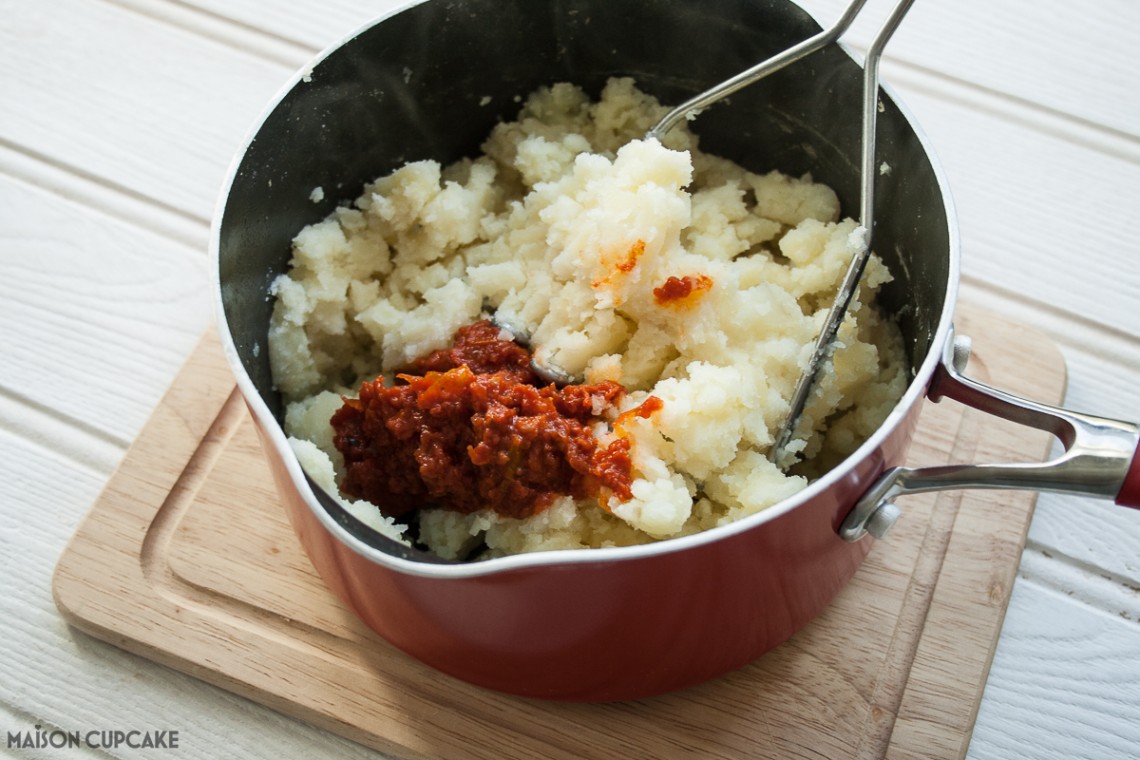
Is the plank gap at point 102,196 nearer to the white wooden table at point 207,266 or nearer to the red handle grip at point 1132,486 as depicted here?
the white wooden table at point 207,266

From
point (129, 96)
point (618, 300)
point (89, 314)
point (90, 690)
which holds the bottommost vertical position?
point (90, 690)

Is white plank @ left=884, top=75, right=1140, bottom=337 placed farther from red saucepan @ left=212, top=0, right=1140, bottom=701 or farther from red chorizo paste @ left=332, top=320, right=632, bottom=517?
red chorizo paste @ left=332, top=320, right=632, bottom=517

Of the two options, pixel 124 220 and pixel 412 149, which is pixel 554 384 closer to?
pixel 412 149

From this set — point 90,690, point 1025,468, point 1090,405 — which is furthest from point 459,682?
point 1090,405

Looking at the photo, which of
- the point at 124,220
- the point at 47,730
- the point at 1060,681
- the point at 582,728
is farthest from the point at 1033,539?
the point at 124,220

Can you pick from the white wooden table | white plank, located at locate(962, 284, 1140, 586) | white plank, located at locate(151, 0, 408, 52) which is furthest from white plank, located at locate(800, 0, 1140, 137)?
white plank, located at locate(151, 0, 408, 52)

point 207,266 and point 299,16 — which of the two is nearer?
point 207,266

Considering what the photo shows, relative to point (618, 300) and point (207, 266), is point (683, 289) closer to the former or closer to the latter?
point (618, 300)
